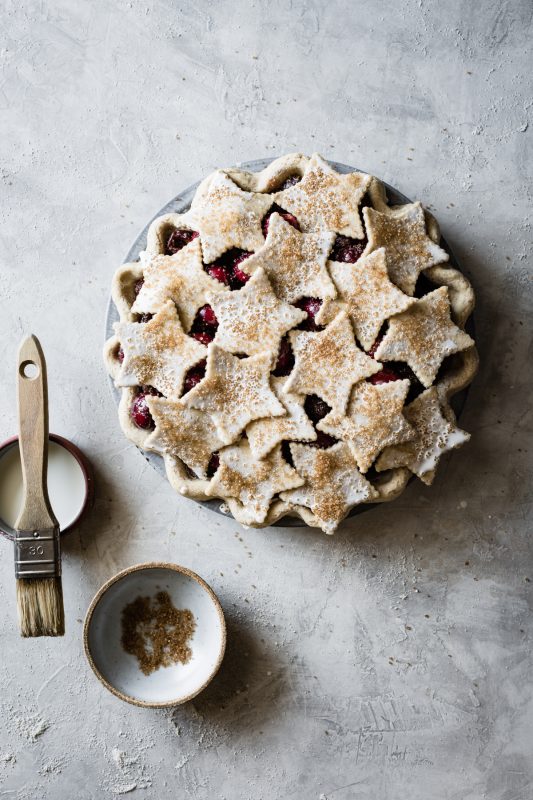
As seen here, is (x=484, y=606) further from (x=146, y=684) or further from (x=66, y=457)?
(x=66, y=457)

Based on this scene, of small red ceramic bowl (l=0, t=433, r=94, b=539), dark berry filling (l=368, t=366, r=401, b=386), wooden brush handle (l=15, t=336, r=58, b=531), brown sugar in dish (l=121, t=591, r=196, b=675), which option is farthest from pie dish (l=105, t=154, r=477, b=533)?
brown sugar in dish (l=121, t=591, r=196, b=675)

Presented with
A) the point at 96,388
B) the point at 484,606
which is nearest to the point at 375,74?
the point at 96,388

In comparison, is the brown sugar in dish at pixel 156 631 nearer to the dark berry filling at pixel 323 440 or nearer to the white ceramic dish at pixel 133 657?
the white ceramic dish at pixel 133 657

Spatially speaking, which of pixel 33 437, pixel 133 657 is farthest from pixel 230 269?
pixel 133 657

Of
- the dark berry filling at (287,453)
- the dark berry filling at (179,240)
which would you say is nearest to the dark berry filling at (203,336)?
the dark berry filling at (179,240)

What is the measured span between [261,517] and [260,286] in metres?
0.67

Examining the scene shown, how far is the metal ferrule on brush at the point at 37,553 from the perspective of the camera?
2.32 meters

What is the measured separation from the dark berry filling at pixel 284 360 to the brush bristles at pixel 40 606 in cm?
98

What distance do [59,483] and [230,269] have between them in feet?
3.24

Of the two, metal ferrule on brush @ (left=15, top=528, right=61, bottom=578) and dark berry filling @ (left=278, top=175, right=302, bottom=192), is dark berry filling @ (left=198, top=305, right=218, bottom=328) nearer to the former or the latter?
dark berry filling @ (left=278, top=175, right=302, bottom=192)

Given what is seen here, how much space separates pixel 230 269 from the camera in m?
2.16

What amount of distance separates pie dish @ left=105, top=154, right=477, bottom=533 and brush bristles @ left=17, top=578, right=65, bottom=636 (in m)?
0.61

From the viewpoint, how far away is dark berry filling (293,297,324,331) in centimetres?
213

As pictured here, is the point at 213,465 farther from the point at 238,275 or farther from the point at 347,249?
the point at 347,249
